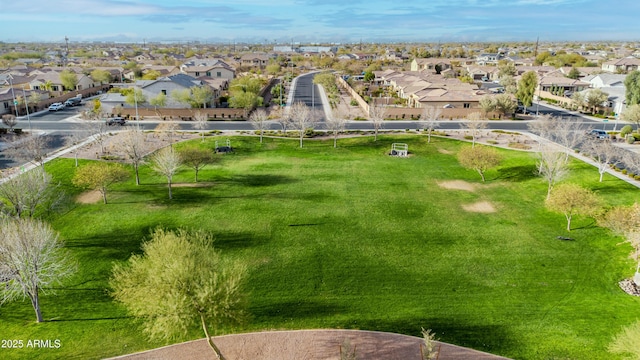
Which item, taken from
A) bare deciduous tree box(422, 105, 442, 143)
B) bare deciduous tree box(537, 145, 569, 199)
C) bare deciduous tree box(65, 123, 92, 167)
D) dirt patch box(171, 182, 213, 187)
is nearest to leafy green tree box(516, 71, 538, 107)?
bare deciduous tree box(422, 105, 442, 143)

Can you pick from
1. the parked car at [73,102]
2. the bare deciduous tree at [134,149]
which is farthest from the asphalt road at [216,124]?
the bare deciduous tree at [134,149]

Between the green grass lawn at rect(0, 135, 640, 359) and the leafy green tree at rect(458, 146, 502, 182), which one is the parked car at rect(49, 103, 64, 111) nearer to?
the green grass lawn at rect(0, 135, 640, 359)

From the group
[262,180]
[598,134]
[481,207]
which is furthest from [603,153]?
[262,180]

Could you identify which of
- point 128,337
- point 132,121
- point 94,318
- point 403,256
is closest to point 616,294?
point 403,256

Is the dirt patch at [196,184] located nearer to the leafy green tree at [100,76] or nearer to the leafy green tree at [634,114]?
the leafy green tree at [634,114]

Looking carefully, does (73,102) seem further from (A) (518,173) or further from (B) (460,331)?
(B) (460,331)

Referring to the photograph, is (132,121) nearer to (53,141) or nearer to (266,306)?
(53,141)
